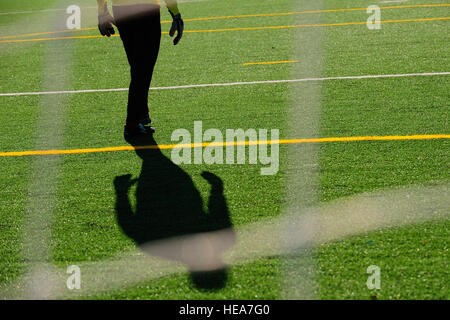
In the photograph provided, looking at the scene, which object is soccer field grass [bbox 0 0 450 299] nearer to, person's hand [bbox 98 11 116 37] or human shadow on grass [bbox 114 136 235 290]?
human shadow on grass [bbox 114 136 235 290]

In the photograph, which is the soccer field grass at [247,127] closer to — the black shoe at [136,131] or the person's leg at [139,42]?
the black shoe at [136,131]

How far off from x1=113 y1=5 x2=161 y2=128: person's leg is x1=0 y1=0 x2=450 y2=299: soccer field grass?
0.39 metres

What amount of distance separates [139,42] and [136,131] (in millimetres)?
857

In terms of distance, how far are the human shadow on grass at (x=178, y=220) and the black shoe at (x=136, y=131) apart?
0.60 m

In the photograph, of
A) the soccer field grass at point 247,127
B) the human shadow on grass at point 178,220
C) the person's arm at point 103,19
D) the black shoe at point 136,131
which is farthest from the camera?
the black shoe at point 136,131

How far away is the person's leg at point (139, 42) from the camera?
4.33m

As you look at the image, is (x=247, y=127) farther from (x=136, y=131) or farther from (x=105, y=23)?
(x=105, y=23)

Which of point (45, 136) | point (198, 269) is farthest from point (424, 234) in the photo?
point (45, 136)

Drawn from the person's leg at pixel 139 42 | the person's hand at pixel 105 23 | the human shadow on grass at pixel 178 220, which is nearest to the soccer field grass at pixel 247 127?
the human shadow on grass at pixel 178 220

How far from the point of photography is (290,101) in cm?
546

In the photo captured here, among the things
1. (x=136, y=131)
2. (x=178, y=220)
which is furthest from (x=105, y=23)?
(x=178, y=220)

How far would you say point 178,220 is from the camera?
3.42m

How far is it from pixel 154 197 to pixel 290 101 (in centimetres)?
229

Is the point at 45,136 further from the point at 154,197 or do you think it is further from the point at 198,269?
the point at 198,269
